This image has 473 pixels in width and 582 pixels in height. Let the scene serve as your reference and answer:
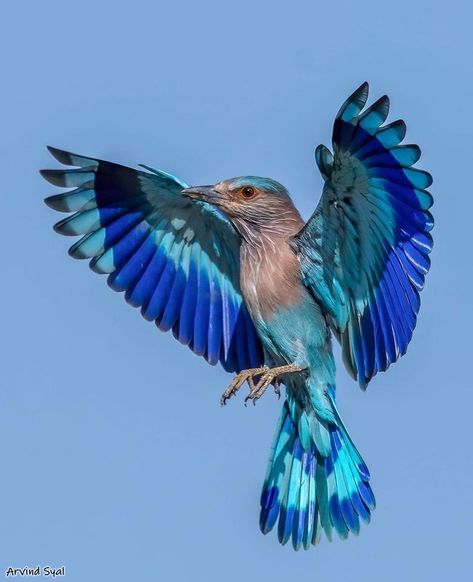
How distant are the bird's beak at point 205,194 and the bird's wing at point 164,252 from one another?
599mm

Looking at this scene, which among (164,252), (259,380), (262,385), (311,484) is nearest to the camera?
(262,385)

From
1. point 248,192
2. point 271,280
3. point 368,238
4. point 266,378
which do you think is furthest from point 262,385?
point 248,192

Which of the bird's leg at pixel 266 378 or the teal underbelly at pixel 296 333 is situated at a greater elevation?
the teal underbelly at pixel 296 333

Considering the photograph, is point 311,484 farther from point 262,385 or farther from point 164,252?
point 164,252

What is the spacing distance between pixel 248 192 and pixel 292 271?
0.82 metres

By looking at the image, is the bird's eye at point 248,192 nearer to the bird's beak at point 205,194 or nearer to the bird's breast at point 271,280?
the bird's beak at point 205,194

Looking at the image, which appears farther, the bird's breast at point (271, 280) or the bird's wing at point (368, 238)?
the bird's breast at point (271, 280)

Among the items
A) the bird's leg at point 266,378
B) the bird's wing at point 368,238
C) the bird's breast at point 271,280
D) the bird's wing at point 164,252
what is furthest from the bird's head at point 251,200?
the bird's leg at point 266,378

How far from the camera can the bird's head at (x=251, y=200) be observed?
1364 cm

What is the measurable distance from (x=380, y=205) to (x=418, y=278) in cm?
76

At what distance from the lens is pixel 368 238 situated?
42.6 feet

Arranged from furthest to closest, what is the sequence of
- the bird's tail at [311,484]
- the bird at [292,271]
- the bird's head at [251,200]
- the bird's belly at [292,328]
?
the bird's tail at [311,484] < the bird's head at [251,200] < the bird's belly at [292,328] < the bird at [292,271]

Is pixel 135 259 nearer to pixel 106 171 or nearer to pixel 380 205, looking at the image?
pixel 106 171

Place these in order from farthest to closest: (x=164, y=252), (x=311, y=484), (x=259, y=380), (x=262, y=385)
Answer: (x=164, y=252)
(x=311, y=484)
(x=259, y=380)
(x=262, y=385)
